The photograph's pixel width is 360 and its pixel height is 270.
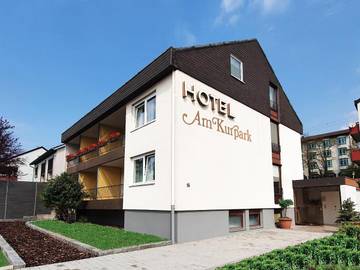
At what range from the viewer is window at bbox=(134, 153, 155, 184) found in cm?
1409

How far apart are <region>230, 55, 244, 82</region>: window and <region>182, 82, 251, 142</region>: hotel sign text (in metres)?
2.32

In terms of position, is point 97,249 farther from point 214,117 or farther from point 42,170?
point 42,170

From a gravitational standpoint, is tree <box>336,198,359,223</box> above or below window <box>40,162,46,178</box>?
below

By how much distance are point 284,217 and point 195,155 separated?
8799 millimetres

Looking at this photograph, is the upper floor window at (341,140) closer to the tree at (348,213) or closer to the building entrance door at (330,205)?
the building entrance door at (330,205)

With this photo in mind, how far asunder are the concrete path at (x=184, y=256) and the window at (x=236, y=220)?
2476 mm

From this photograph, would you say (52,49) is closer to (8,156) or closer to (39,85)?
(39,85)

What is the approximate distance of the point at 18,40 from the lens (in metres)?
15.0

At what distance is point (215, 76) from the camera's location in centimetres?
1523

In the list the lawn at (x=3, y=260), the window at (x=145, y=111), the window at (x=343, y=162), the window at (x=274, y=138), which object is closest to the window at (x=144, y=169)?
the window at (x=145, y=111)

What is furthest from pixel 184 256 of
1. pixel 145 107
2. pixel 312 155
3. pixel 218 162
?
pixel 312 155

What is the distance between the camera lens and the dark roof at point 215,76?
13.6 m

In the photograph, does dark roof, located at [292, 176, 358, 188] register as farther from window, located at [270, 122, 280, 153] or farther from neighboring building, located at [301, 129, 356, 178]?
neighboring building, located at [301, 129, 356, 178]

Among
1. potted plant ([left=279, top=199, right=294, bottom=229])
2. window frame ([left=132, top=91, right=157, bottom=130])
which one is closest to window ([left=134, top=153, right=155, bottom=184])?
window frame ([left=132, top=91, right=157, bottom=130])
